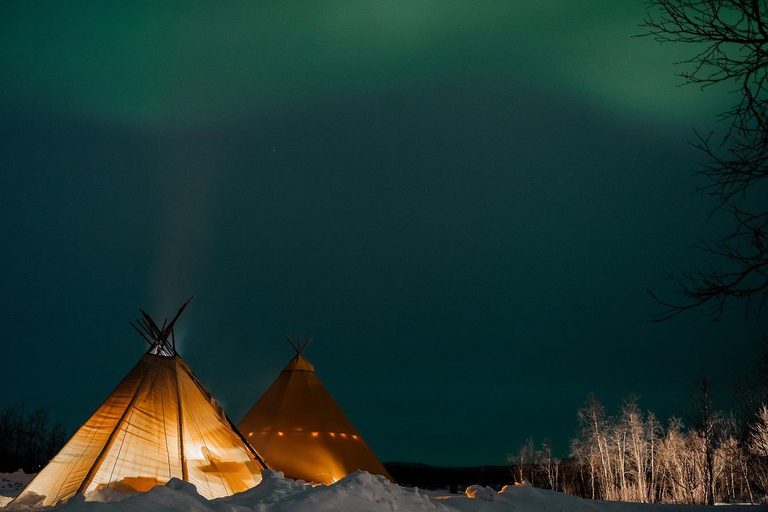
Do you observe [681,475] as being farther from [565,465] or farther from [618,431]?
[565,465]

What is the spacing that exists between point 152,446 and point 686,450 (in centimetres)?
2493

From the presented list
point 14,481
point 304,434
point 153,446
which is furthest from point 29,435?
point 153,446

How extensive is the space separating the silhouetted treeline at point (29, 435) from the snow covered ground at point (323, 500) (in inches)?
1080

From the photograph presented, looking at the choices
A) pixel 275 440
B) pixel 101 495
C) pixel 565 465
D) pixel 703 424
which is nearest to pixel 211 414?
pixel 101 495

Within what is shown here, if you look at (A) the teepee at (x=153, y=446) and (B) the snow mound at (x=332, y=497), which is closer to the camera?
(B) the snow mound at (x=332, y=497)

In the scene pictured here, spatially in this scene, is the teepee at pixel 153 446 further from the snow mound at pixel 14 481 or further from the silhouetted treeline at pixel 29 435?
the silhouetted treeline at pixel 29 435

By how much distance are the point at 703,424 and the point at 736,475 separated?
27.8 feet

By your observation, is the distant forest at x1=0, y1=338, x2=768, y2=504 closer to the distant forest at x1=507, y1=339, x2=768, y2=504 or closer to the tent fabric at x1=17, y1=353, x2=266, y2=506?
the distant forest at x1=507, y1=339, x2=768, y2=504

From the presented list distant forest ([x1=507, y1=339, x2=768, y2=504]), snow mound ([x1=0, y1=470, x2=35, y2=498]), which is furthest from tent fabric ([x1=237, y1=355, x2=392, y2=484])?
distant forest ([x1=507, y1=339, x2=768, y2=504])

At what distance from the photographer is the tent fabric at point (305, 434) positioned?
13906 mm

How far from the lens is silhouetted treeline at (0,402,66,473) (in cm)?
3234

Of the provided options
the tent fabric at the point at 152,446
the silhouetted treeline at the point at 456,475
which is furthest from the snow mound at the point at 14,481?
the silhouetted treeline at the point at 456,475

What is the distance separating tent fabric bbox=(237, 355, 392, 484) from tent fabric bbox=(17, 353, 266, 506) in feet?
11.4

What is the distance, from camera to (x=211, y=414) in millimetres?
10766
